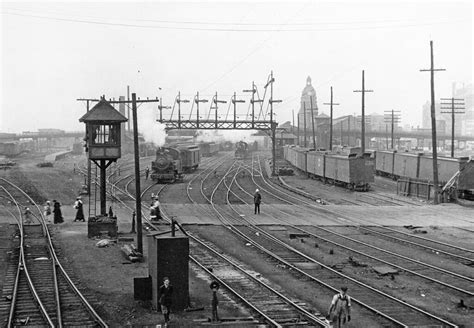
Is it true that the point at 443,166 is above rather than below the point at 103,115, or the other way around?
below

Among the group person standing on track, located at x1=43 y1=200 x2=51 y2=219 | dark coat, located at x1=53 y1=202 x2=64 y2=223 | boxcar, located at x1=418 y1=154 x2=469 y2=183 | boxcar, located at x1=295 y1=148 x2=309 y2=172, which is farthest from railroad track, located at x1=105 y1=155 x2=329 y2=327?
boxcar, located at x1=295 y1=148 x2=309 y2=172

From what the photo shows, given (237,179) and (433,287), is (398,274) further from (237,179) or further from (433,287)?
(237,179)

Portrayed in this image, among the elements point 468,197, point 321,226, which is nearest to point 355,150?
point 468,197

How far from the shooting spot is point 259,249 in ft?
72.0

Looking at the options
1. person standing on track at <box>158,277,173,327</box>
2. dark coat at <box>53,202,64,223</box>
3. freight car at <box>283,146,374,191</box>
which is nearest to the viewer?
person standing on track at <box>158,277,173,327</box>

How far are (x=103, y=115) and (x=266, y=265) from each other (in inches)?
408

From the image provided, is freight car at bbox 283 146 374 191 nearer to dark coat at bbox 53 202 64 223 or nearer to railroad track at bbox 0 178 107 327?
dark coat at bbox 53 202 64 223

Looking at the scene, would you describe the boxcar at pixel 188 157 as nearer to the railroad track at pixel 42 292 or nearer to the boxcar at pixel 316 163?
the boxcar at pixel 316 163

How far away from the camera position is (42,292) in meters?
15.8

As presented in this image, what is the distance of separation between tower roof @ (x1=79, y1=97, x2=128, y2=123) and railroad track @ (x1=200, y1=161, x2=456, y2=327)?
23.6 ft

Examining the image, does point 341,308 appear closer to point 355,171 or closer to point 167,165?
point 355,171

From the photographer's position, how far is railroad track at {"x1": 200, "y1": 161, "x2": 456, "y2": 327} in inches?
535

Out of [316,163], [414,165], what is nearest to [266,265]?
[414,165]

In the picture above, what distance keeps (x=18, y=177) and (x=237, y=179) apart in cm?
1990
